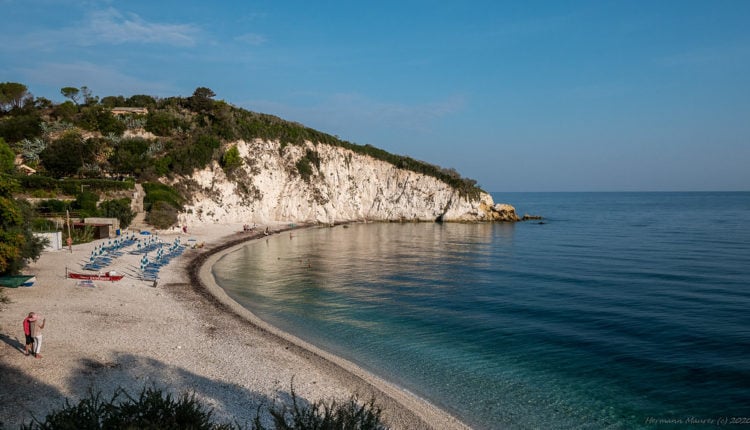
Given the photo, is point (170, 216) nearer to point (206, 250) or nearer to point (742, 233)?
point (206, 250)

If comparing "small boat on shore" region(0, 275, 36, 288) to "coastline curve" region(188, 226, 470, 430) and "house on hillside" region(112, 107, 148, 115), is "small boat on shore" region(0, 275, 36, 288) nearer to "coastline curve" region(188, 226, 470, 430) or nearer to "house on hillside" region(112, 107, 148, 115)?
"coastline curve" region(188, 226, 470, 430)

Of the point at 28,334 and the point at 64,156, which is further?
the point at 64,156

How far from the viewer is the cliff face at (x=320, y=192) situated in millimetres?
59000

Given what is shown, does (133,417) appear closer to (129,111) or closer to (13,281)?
(13,281)

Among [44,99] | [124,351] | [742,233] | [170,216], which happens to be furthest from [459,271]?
[44,99]

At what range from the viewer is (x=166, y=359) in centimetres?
1406

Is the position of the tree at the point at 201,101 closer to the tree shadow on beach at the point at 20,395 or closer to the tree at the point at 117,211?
the tree at the point at 117,211

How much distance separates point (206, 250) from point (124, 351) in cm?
2609

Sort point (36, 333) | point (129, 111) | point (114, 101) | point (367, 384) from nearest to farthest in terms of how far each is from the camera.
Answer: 1. point (36, 333)
2. point (367, 384)
3. point (129, 111)
4. point (114, 101)

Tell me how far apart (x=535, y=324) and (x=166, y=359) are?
50.0 ft

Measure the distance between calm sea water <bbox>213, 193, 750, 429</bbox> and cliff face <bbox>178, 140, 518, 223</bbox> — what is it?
2080cm

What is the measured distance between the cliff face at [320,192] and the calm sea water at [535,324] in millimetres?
20802

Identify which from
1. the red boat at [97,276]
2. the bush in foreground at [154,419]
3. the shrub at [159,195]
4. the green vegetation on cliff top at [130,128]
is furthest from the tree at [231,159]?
the bush in foreground at [154,419]

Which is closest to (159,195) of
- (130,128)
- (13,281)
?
(130,128)
